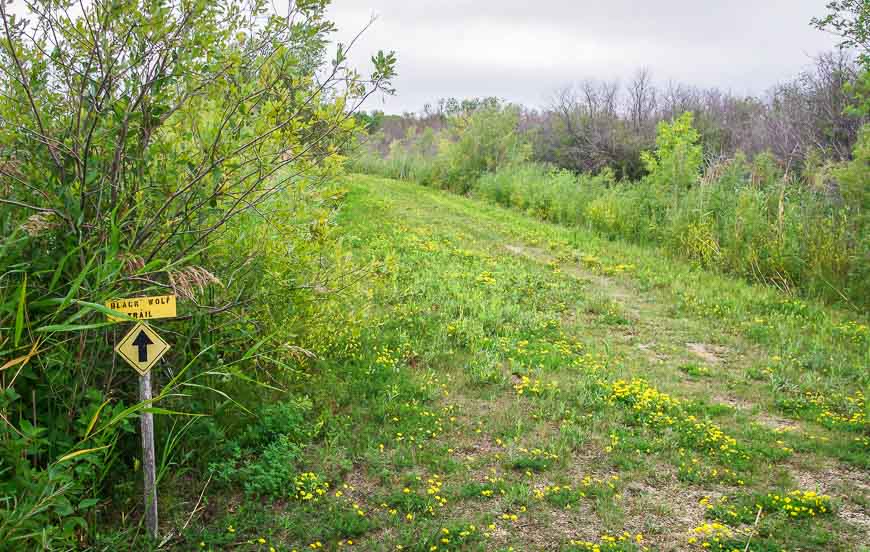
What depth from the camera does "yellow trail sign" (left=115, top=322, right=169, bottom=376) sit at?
3.08 m

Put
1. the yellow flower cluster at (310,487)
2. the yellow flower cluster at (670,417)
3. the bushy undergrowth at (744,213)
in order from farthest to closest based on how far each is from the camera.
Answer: the bushy undergrowth at (744,213) → the yellow flower cluster at (670,417) → the yellow flower cluster at (310,487)

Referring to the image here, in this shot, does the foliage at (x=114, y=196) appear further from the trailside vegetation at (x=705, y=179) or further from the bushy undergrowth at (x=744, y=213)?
the bushy undergrowth at (x=744, y=213)

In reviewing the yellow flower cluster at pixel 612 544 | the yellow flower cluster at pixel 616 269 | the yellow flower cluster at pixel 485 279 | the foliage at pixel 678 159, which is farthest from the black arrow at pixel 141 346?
the foliage at pixel 678 159

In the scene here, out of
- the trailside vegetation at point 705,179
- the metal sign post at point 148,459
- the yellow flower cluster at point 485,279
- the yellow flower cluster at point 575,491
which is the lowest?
the yellow flower cluster at point 575,491

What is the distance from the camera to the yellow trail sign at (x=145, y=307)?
3062 mm

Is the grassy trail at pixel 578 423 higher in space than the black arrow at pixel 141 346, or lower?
lower

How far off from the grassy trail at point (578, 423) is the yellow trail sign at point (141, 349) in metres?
0.96

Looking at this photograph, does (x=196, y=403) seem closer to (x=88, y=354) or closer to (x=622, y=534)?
(x=88, y=354)

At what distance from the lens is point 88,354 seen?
3375 millimetres

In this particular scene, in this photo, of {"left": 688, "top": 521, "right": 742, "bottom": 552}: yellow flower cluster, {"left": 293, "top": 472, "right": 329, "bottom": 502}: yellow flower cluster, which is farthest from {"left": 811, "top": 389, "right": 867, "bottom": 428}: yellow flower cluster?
{"left": 293, "top": 472, "right": 329, "bottom": 502}: yellow flower cluster

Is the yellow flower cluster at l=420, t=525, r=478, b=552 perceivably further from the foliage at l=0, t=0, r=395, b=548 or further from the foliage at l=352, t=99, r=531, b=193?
the foliage at l=352, t=99, r=531, b=193

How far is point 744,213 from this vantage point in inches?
399

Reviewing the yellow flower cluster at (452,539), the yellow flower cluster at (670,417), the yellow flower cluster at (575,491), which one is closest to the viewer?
the yellow flower cluster at (452,539)

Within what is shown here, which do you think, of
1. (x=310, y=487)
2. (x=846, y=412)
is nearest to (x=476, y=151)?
(x=846, y=412)
